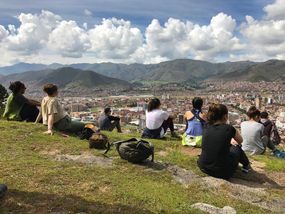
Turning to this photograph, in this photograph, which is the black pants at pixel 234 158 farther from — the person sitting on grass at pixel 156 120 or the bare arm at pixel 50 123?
the bare arm at pixel 50 123

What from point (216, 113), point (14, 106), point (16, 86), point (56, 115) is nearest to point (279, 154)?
point (216, 113)

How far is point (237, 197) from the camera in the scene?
6.05 meters

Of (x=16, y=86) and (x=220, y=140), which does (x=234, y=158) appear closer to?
(x=220, y=140)

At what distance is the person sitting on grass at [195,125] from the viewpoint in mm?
9641

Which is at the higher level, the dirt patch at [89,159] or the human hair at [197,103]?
the human hair at [197,103]

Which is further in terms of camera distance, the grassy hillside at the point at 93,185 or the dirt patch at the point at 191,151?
the dirt patch at the point at 191,151

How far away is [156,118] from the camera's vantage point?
1089 cm

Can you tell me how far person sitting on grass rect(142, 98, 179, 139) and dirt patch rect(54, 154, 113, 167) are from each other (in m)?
3.46

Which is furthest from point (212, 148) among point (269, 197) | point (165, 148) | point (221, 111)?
point (165, 148)

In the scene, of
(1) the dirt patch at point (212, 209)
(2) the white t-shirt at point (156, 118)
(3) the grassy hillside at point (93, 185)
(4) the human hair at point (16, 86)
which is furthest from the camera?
(4) the human hair at point (16, 86)

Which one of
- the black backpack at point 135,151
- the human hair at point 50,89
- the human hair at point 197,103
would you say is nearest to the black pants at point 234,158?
the black backpack at point 135,151

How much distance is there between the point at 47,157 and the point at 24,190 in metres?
2.25

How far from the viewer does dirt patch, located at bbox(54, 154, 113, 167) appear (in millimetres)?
7375

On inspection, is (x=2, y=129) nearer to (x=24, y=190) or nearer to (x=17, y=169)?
(x=17, y=169)
